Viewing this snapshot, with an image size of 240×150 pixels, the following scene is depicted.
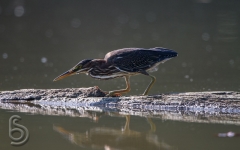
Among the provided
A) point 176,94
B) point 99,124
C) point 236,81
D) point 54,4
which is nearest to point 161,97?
point 176,94

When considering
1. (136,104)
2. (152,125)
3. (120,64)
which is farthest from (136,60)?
(152,125)

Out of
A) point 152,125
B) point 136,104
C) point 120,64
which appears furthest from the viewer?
point 120,64

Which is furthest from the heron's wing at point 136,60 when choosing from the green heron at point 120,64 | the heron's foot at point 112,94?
the heron's foot at point 112,94

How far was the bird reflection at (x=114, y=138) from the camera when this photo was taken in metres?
7.49

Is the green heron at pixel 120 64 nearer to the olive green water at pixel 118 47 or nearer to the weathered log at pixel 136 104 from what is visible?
the weathered log at pixel 136 104

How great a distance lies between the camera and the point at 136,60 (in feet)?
33.1

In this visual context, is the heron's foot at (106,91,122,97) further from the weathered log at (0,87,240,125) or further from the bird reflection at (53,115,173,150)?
the bird reflection at (53,115,173,150)

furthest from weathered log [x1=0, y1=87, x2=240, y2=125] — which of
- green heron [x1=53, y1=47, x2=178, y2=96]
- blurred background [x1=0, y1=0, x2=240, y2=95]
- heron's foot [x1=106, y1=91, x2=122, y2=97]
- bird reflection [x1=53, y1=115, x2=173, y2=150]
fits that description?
blurred background [x1=0, y1=0, x2=240, y2=95]

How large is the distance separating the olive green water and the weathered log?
0.37 meters

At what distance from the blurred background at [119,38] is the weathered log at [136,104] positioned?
1659mm

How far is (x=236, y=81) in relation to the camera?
12.4m

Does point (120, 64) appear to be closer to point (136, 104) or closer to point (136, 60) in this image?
point (136, 60)

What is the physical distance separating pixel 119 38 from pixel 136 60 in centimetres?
923

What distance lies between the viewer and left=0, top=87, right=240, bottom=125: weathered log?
352 inches
